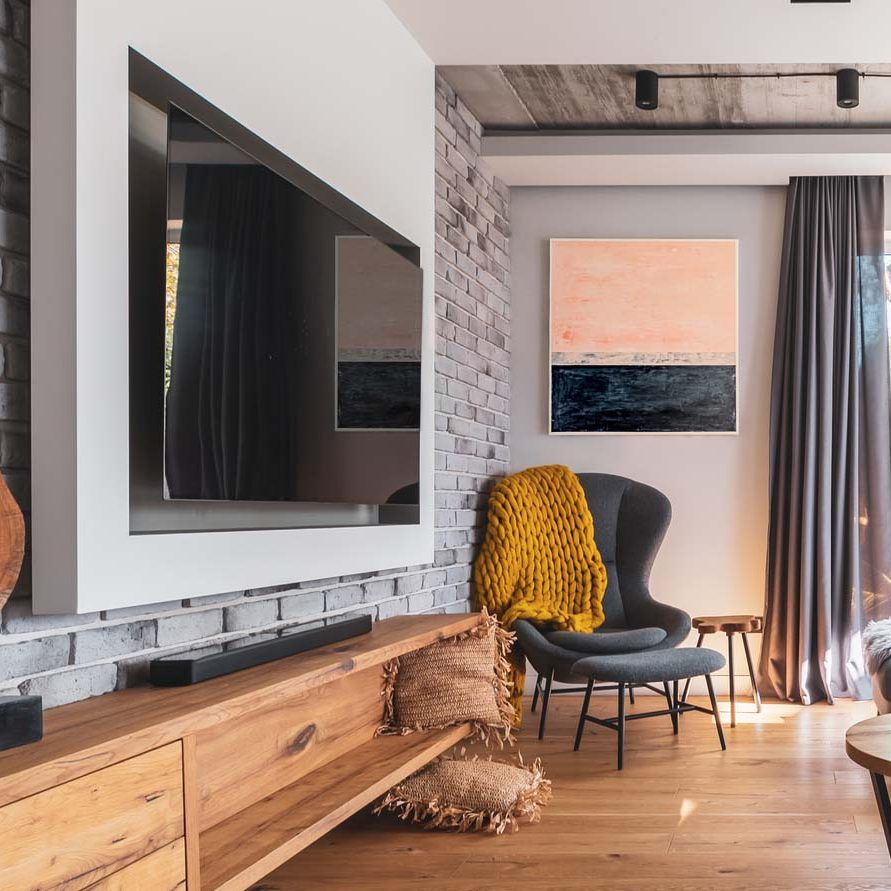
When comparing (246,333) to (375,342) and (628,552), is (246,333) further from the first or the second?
(628,552)

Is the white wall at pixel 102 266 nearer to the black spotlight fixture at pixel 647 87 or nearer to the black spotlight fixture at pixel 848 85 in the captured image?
the black spotlight fixture at pixel 647 87

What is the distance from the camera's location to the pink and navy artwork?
5234mm

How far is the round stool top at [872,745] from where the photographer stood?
2262mm

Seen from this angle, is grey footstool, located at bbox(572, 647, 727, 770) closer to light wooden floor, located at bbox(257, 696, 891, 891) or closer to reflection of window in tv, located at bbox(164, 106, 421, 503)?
light wooden floor, located at bbox(257, 696, 891, 891)

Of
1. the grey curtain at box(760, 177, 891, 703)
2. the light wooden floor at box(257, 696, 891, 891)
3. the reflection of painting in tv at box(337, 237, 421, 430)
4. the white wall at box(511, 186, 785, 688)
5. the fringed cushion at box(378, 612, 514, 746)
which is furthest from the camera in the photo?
the white wall at box(511, 186, 785, 688)

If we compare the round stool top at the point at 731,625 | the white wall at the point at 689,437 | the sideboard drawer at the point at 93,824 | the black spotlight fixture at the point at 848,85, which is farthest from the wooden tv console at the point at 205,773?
the black spotlight fixture at the point at 848,85

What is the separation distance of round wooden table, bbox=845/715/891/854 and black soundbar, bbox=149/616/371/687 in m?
1.21

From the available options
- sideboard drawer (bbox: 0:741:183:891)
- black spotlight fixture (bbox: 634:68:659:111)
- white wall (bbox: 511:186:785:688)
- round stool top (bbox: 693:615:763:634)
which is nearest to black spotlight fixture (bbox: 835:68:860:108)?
black spotlight fixture (bbox: 634:68:659:111)

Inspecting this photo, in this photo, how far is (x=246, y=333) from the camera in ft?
7.77

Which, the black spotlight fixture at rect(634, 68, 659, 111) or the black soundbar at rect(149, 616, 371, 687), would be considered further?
the black spotlight fixture at rect(634, 68, 659, 111)

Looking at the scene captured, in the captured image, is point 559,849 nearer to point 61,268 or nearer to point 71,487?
point 71,487

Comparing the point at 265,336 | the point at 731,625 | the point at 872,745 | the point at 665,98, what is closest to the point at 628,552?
the point at 731,625

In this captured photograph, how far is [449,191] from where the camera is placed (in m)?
4.27

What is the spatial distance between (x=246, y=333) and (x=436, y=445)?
172cm
